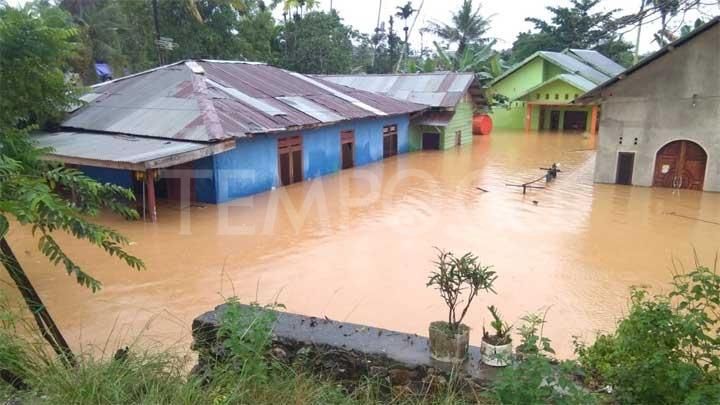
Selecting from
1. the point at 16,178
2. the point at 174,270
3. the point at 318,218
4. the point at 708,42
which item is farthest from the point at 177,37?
the point at 16,178

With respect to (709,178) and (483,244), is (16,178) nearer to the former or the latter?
(483,244)

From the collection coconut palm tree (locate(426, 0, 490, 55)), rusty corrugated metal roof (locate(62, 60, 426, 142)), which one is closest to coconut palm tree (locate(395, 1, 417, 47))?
coconut palm tree (locate(426, 0, 490, 55))

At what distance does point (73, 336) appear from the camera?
6.72 metres

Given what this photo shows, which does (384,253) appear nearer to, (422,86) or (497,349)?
(497,349)

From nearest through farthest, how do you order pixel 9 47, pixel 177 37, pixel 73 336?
1. pixel 73 336
2. pixel 9 47
3. pixel 177 37

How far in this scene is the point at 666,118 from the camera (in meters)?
15.1

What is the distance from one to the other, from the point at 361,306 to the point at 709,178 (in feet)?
41.1

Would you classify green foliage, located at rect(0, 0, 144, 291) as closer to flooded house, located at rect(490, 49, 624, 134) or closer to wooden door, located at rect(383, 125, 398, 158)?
wooden door, located at rect(383, 125, 398, 158)

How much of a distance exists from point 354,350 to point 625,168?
47.5 feet

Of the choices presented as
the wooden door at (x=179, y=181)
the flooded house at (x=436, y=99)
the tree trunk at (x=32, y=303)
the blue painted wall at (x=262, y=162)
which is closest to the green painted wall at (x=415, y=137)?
the flooded house at (x=436, y=99)

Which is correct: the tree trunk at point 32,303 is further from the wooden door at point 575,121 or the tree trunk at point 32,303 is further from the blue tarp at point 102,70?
the wooden door at point 575,121

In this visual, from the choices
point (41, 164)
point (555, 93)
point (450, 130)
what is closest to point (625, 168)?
point (450, 130)

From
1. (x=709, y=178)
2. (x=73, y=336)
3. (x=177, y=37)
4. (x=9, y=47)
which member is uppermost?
(x=177, y=37)

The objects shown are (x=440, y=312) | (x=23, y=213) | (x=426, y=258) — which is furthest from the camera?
(x=426, y=258)
